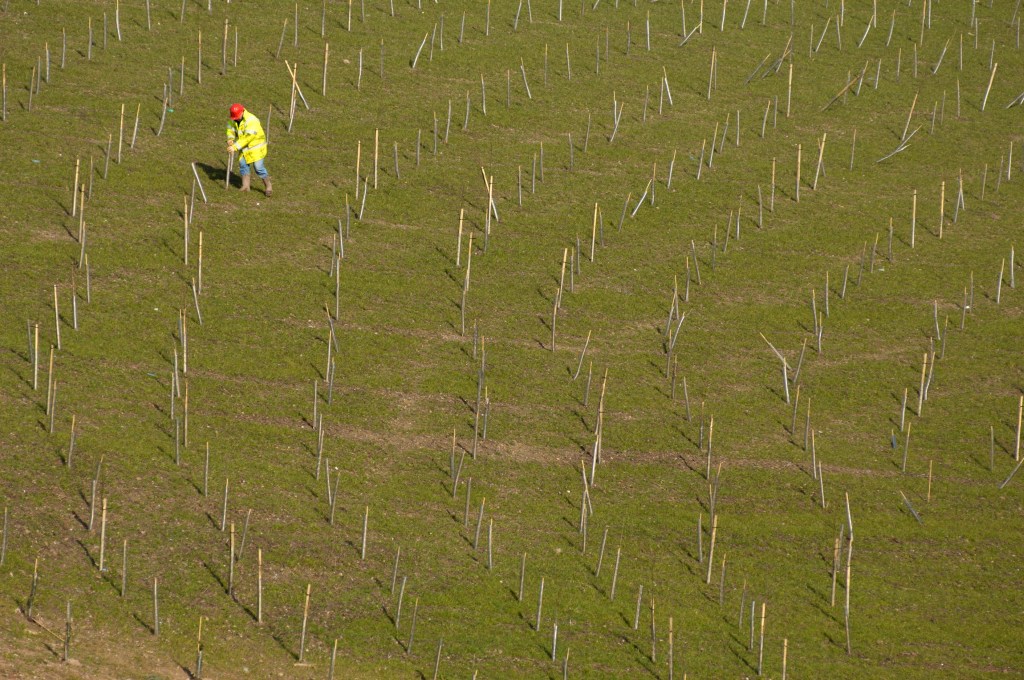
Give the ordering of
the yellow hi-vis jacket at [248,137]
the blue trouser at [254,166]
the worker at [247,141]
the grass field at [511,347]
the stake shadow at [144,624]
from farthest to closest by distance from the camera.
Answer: the blue trouser at [254,166] < the yellow hi-vis jacket at [248,137] < the worker at [247,141] < the grass field at [511,347] < the stake shadow at [144,624]

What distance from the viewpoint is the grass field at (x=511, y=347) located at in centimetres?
1984

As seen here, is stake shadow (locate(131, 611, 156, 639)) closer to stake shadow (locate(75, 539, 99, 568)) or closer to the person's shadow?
stake shadow (locate(75, 539, 99, 568))

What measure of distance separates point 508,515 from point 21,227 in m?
10.7

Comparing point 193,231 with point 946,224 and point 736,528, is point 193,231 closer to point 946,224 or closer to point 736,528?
point 736,528

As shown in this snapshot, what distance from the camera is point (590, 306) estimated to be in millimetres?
27297

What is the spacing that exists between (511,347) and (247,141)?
6.54 m

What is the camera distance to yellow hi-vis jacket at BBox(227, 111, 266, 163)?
28047 millimetres

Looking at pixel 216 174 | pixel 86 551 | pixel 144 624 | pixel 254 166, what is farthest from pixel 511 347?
pixel 144 624

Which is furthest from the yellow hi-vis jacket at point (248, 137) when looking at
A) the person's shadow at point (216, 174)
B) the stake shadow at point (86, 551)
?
the stake shadow at point (86, 551)

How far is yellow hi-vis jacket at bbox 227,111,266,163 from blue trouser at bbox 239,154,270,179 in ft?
0.27

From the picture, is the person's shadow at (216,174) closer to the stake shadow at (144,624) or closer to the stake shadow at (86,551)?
the stake shadow at (86,551)

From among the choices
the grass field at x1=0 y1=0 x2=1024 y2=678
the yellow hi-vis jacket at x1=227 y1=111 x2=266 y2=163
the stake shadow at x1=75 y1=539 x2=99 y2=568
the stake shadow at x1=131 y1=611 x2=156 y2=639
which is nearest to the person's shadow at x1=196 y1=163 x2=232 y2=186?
the grass field at x1=0 y1=0 x2=1024 y2=678

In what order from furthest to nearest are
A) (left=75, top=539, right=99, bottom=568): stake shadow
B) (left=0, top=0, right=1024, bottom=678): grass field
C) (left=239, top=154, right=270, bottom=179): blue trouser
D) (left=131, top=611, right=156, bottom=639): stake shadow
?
(left=239, top=154, right=270, bottom=179): blue trouser, (left=0, top=0, right=1024, bottom=678): grass field, (left=75, top=539, right=99, bottom=568): stake shadow, (left=131, top=611, right=156, bottom=639): stake shadow

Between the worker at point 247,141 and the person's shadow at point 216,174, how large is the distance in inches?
24.2
